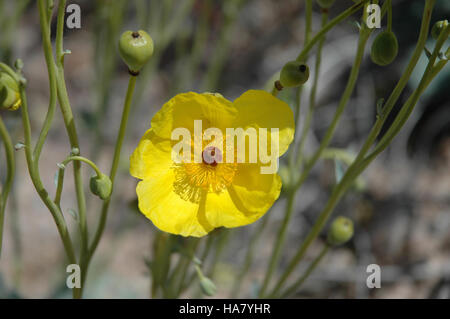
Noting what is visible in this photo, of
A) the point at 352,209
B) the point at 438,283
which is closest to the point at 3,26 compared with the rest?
the point at 352,209

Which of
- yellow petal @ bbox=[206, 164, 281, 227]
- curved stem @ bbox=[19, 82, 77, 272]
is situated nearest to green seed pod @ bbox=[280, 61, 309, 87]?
yellow petal @ bbox=[206, 164, 281, 227]

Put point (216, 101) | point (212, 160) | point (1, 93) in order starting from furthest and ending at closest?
point (212, 160), point (216, 101), point (1, 93)

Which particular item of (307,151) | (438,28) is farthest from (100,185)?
(307,151)

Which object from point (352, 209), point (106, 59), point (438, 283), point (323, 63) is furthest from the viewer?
point (323, 63)

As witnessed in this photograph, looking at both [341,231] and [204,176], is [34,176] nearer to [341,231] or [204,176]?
[204,176]

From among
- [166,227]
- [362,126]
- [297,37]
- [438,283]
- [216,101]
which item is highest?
[297,37]

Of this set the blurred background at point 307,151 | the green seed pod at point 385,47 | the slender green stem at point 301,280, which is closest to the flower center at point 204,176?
the slender green stem at point 301,280

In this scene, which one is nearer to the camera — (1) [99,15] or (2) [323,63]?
(1) [99,15]

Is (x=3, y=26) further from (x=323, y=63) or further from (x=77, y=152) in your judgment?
(x=323, y=63)
